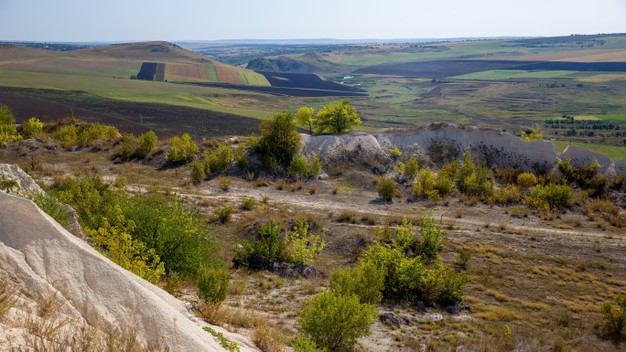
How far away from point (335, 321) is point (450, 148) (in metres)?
26.2

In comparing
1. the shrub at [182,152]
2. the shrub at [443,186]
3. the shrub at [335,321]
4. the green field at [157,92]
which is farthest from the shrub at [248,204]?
the green field at [157,92]

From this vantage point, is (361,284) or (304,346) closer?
(304,346)

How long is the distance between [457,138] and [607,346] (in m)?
23.7

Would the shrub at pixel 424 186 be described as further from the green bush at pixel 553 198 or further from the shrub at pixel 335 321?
the shrub at pixel 335 321

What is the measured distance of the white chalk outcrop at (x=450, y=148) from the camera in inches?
1253

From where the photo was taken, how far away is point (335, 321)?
1007 centimetres

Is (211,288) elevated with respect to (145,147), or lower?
lower

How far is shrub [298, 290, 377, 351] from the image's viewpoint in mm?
10031

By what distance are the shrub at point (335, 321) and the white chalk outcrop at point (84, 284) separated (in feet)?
5.83

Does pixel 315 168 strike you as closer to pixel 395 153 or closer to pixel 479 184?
pixel 395 153

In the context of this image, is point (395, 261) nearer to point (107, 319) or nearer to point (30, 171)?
point (107, 319)

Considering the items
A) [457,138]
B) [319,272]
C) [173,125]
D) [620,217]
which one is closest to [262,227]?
[319,272]

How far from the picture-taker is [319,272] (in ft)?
54.1

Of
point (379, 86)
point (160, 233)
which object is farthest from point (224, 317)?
point (379, 86)
